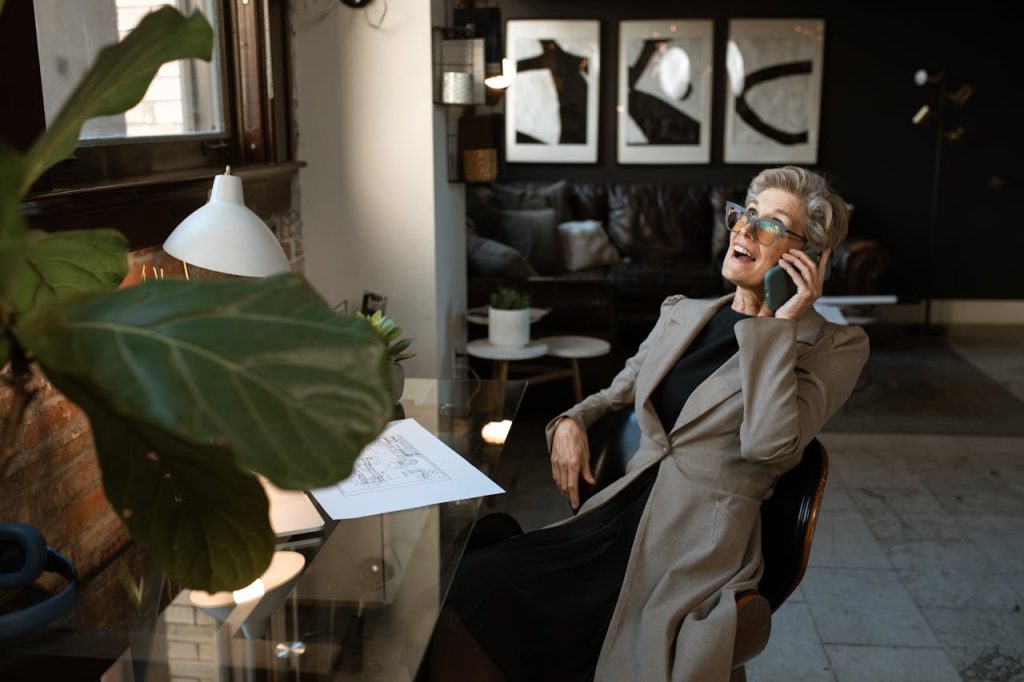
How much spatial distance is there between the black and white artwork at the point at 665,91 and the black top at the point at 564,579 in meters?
5.89

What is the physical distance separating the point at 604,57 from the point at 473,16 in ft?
13.2

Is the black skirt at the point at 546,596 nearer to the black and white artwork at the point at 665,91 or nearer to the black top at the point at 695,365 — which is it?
the black top at the point at 695,365

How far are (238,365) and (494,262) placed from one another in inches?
189

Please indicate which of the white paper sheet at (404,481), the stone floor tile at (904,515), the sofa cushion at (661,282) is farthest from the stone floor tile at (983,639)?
the sofa cushion at (661,282)

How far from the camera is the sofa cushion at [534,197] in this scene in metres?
7.33

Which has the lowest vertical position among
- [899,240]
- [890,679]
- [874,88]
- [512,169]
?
[890,679]

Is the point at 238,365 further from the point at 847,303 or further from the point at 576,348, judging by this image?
the point at 847,303

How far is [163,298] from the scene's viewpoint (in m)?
0.64

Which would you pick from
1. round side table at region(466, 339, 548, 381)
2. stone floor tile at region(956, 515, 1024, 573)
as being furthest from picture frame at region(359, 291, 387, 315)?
stone floor tile at region(956, 515, 1024, 573)

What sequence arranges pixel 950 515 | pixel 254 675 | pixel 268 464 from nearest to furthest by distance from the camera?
pixel 268 464 → pixel 254 675 → pixel 950 515

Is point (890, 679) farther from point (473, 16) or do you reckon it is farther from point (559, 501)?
point (473, 16)

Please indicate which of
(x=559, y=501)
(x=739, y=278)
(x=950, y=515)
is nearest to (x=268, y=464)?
(x=739, y=278)

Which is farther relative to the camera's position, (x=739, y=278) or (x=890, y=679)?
(x=890, y=679)

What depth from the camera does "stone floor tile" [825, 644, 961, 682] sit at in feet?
9.39
